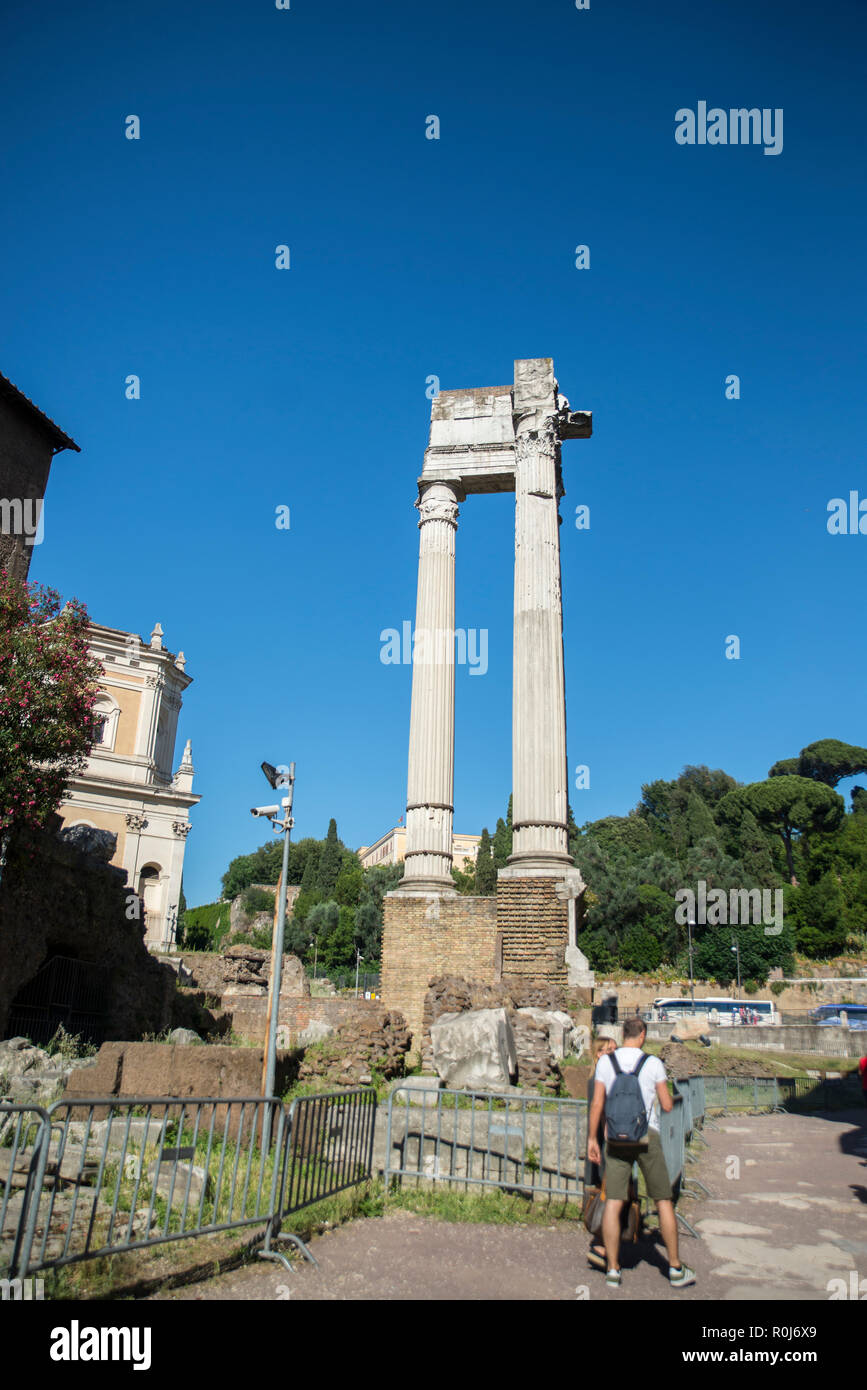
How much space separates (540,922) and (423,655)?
5.90 meters

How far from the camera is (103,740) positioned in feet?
151

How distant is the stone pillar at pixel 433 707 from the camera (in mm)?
16406

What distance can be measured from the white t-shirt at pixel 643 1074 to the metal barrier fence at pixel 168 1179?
2.21 meters

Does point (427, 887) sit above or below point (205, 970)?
above

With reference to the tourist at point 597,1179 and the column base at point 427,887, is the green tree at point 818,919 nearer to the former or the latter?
the column base at point 427,887

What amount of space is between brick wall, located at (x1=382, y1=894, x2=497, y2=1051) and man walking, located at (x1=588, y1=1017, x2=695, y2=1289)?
946 cm

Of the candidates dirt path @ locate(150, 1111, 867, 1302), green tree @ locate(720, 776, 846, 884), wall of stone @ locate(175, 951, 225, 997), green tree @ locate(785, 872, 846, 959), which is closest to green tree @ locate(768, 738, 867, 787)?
green tree @ locate(720, 776, 846, 884)

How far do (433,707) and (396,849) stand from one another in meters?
87.3

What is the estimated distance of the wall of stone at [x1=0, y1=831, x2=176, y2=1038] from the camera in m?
13.8

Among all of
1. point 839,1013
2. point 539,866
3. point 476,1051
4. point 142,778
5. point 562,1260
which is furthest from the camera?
point 142,778

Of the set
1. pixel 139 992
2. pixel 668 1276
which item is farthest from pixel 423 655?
pixel 668 1276

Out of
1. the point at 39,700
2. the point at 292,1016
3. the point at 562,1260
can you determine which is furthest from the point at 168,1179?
the point at 292,1016

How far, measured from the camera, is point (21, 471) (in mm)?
19188

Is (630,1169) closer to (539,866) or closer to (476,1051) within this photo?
(476,1051)
